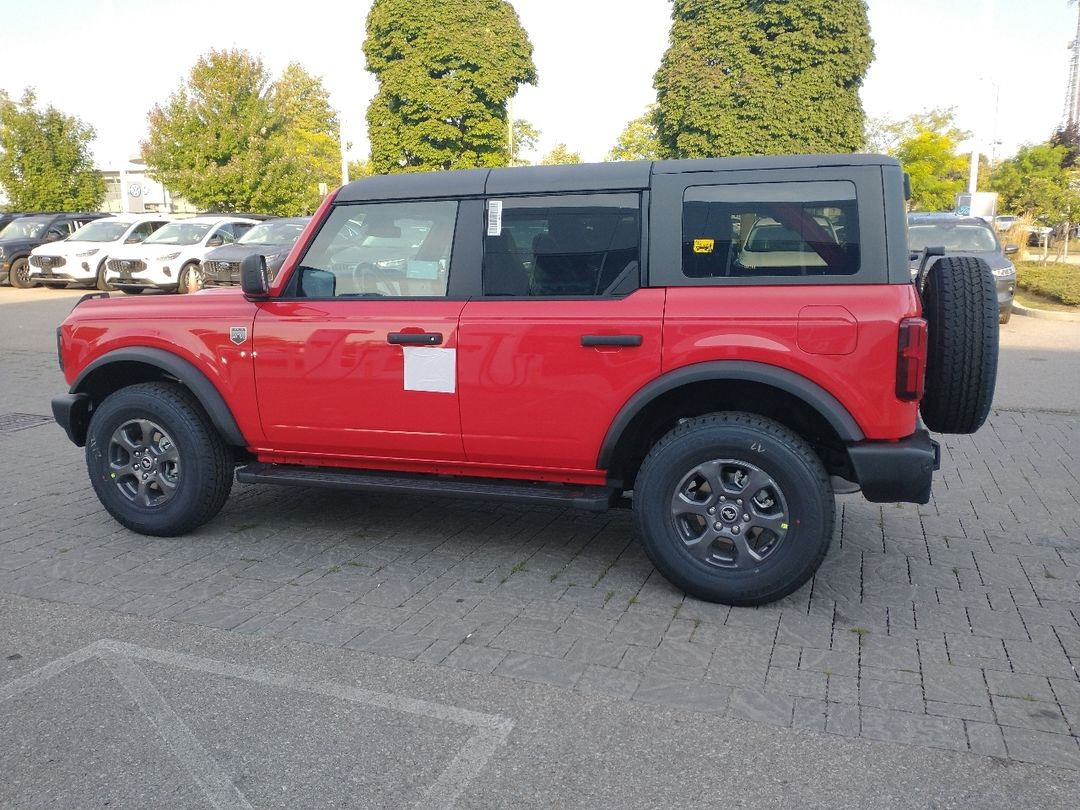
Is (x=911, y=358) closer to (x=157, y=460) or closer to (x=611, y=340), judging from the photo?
(x=611, y=340)

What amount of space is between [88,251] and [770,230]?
1988 centimetres

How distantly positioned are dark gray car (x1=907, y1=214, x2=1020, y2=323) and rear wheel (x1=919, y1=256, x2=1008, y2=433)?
36.9 feet

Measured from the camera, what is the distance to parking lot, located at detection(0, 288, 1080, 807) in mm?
2842

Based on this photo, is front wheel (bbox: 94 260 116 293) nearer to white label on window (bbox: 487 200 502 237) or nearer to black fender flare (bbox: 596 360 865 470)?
white label on window (bbox: 487 200 502 237)

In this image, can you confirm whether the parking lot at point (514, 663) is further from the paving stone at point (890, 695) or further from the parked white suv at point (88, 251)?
the parked white suv at point (88, 251)

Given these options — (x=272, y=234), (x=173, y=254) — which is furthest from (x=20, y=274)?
(x=272, y=234)

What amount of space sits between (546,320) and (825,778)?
2.21m

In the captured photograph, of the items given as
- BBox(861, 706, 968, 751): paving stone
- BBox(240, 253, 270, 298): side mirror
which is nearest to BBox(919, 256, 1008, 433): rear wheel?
BBox(861, 706, 968, 751): paving stone

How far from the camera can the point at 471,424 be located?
4414 millimetres

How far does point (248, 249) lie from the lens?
16.6m

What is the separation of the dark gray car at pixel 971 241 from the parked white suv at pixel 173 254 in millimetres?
12708

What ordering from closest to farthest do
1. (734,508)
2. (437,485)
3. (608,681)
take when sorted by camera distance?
(608,681) → (734,508) → (437,485)

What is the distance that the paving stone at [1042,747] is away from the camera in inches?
115

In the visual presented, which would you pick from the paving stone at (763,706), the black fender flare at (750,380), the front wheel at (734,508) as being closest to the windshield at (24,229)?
the black fender flare at (750,380)
